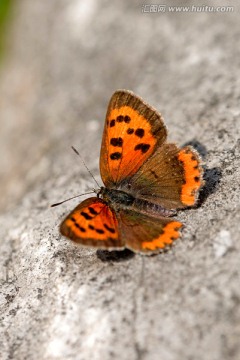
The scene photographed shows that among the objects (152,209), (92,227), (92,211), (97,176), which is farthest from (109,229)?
(97,176)

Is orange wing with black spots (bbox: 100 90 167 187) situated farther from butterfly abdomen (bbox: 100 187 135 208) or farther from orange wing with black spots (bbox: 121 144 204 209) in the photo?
butterfly abdomen (bbox: 100 187 135 208)

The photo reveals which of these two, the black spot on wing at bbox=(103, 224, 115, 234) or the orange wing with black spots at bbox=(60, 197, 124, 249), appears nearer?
the orange wing with black spots at bbox=(60, 197, 124, 249)

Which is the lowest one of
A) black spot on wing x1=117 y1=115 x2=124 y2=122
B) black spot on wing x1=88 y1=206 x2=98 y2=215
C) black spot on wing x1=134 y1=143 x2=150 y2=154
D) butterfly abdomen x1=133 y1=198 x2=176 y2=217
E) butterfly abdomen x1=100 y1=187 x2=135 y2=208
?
butterfly abdomen x1=133 y1=198 x2=176 y2=217

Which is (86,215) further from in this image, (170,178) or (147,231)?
(170,178)

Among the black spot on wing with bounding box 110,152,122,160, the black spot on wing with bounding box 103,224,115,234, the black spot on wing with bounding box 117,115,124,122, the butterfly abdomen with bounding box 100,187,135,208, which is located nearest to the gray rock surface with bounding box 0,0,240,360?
the black spot on wing with bounding box 103,224,115,234

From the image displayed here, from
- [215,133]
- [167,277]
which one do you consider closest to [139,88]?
[215,133]

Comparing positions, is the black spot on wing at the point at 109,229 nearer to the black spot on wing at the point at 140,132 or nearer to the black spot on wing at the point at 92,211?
the black spot on wing at the point at 92,211
